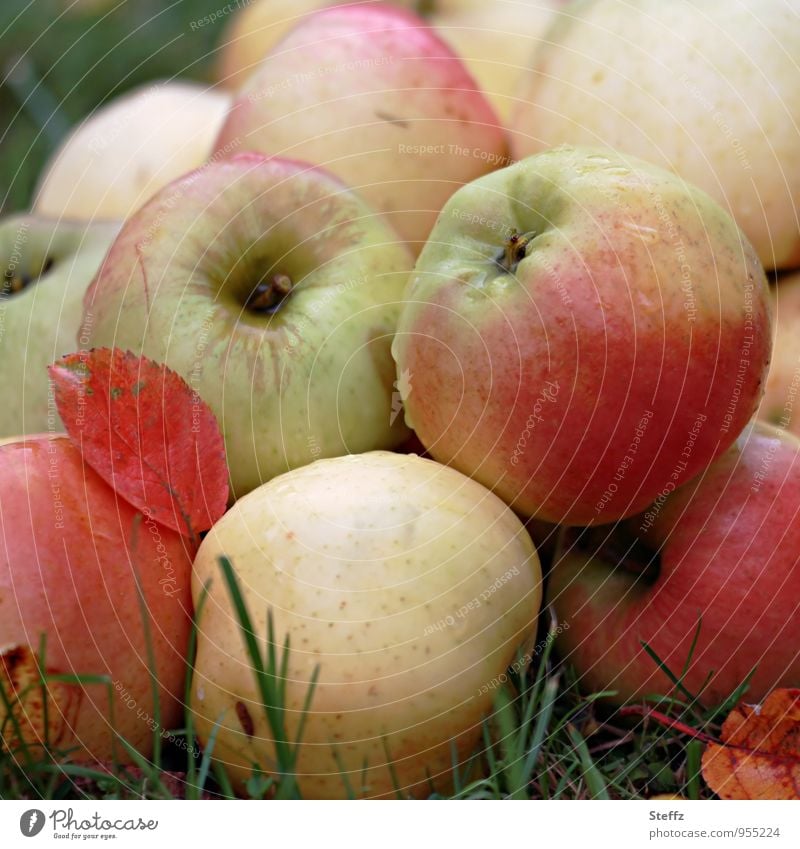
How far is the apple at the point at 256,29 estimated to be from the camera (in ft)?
3.21

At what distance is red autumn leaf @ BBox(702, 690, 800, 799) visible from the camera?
1.90 feet

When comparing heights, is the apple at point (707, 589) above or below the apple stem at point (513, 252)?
below

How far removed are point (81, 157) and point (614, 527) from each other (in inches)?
26.9

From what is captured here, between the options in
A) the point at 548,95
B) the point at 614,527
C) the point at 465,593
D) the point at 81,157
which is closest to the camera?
the point at 465,593

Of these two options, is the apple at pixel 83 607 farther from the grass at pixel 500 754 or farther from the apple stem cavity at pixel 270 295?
the apple stem cavity at pixel 270 295

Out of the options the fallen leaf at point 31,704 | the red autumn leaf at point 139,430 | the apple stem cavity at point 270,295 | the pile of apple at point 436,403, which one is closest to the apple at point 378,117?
the pile of apple at point 436,403

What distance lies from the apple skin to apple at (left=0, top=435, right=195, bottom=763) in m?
0.19

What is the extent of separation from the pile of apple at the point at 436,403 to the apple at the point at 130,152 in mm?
227

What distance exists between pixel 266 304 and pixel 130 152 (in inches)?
16.1

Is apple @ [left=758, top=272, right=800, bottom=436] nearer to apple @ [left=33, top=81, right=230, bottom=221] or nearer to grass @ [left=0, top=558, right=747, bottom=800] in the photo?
grass @ [left=0, top=558, right=747, bottom=800]

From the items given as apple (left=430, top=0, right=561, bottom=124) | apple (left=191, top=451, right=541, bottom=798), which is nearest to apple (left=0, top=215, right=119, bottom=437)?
apple (left=191, top=451, right=541, bottom=798)

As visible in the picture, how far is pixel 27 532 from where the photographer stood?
57 centimetres
